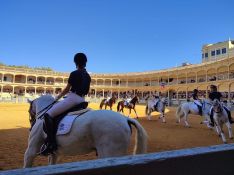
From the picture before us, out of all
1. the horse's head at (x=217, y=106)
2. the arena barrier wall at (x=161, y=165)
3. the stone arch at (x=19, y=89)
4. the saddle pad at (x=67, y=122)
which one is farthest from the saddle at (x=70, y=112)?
the stone arch at (x=19, y=89)

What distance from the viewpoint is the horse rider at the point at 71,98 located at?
373 cm

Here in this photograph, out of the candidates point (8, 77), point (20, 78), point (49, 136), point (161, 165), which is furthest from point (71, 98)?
point (20, 78)

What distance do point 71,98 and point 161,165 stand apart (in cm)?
278

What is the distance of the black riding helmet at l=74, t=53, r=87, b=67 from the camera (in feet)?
14.1

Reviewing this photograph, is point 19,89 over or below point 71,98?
over

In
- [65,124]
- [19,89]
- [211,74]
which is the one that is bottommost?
[65,124]

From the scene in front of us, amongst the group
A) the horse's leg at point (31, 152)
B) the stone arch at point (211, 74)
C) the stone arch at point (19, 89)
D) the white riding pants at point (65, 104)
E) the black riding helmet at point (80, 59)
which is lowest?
the horse's leg at point (31, 152)

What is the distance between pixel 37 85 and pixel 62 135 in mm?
64321

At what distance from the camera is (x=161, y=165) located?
1.36 metres

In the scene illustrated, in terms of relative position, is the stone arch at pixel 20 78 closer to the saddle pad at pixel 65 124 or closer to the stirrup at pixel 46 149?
the stirrup at pixel 46 149

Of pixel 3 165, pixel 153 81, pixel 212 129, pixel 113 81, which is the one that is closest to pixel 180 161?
pixel 3 165

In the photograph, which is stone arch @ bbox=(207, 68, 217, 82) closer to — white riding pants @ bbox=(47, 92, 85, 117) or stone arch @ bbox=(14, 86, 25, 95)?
stone arch @ bbox=(14, 86, 25, 95)

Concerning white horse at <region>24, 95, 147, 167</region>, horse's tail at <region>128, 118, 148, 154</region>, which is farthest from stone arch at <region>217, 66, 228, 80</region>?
white horse at <region>24, 95, 147, 167</region>

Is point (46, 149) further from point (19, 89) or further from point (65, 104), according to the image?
point (19, 89)
